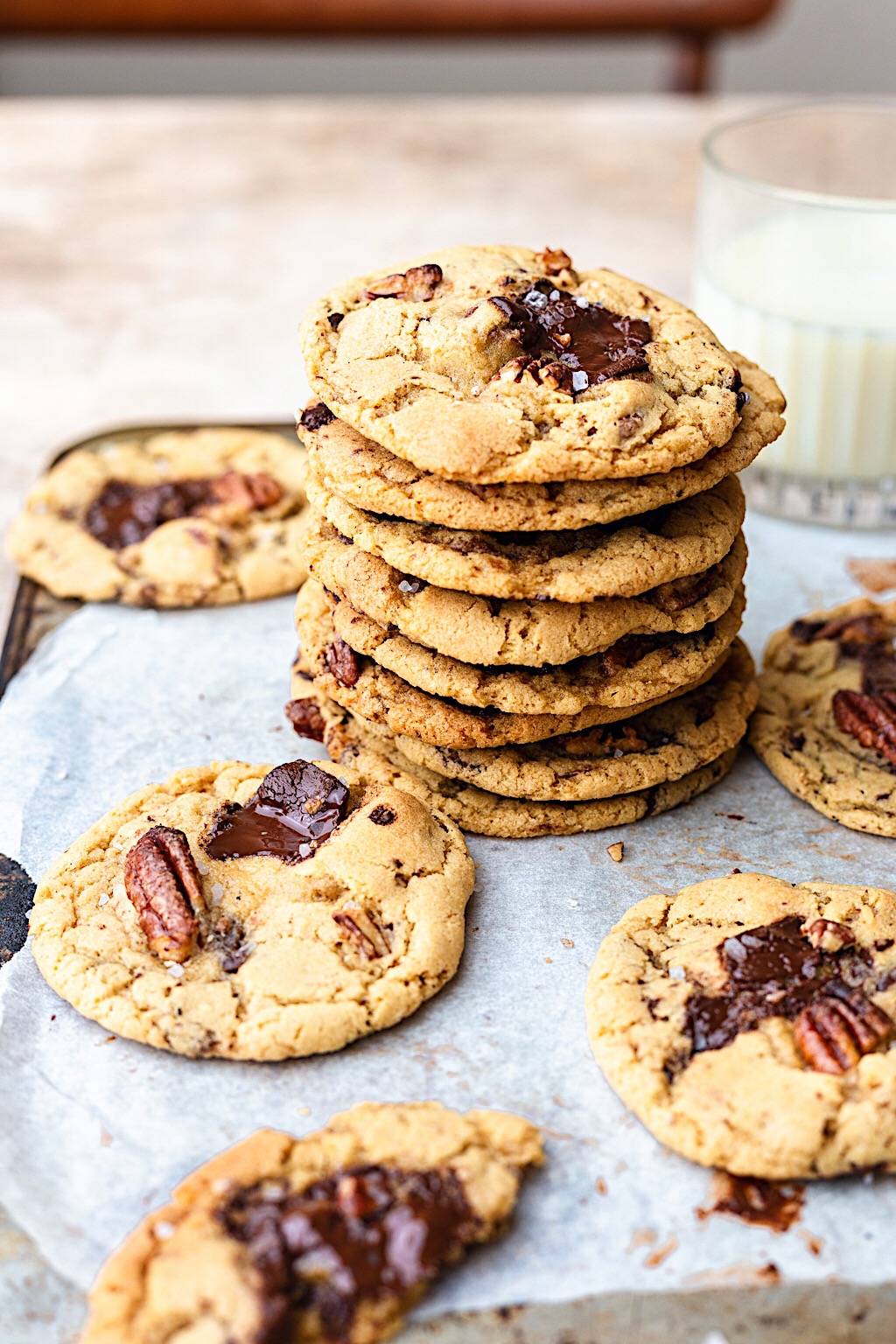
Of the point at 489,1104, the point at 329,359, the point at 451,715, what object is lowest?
the point at 489,1104

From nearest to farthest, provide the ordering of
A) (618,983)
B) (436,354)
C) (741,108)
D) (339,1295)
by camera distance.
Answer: (339,1295) → (618,983) → (436,354) → (741,108)

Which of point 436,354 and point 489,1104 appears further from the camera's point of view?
point 436,354

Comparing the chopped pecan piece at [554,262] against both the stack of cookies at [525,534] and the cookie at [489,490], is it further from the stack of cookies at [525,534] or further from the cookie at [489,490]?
the cookie at [489,490]

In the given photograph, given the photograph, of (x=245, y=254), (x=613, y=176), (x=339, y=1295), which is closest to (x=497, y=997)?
(x=339, y=1295)

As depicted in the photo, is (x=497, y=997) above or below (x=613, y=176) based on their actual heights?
below

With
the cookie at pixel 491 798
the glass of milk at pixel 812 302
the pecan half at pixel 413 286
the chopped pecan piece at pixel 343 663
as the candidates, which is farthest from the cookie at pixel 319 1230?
the glass of milk at pixel 812 302

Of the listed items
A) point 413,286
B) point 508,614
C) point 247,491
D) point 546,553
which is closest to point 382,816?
point 508,614

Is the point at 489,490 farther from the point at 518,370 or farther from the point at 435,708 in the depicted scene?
the point at 435,708

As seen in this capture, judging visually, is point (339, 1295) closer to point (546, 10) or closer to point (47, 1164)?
point (47, 1164)
